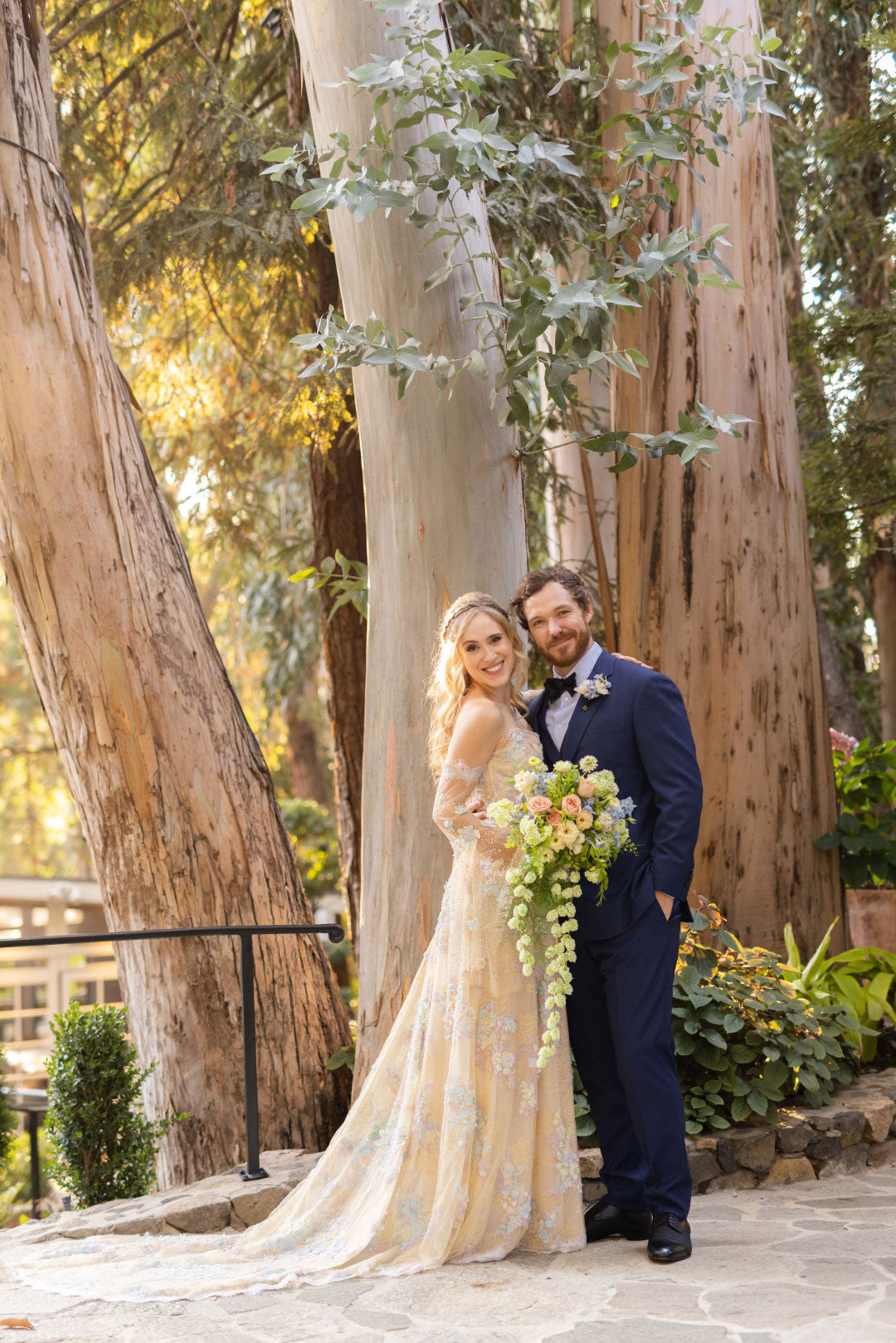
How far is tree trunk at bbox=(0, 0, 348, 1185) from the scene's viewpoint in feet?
16.4

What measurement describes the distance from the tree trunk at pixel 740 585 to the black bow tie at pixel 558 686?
8.22 feet

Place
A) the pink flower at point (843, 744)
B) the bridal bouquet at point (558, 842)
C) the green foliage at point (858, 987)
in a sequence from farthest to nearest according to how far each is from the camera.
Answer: the pink flower at point (843, 744) < the green foliage at point (858, 987) < the bridal bouquet at point (558, 842)

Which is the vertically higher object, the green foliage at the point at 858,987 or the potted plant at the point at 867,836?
the potted plant at the point at 867,836

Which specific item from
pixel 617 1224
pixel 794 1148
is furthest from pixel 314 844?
pixel 617 1224

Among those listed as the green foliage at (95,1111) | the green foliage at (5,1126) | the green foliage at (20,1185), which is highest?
the green foliage at (95,1111)

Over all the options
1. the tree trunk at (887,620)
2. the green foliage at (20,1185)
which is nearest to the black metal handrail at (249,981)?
the green foliage at (20,1185)

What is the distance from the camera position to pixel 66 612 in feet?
16.6

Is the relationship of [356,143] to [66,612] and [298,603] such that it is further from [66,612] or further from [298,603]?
[298,603]

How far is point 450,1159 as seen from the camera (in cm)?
339

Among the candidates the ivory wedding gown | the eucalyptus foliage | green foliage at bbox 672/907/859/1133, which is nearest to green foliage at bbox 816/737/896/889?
green foliage at bbox 672/907/859/1133

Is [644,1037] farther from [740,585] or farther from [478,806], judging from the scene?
[740,585]

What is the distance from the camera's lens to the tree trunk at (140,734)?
5.00 meters

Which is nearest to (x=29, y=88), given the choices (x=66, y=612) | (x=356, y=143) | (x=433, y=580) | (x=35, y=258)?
(x=35, y=258)

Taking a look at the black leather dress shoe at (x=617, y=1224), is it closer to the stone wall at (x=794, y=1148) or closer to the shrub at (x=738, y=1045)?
the stone wall at (x=794, y=1148)
